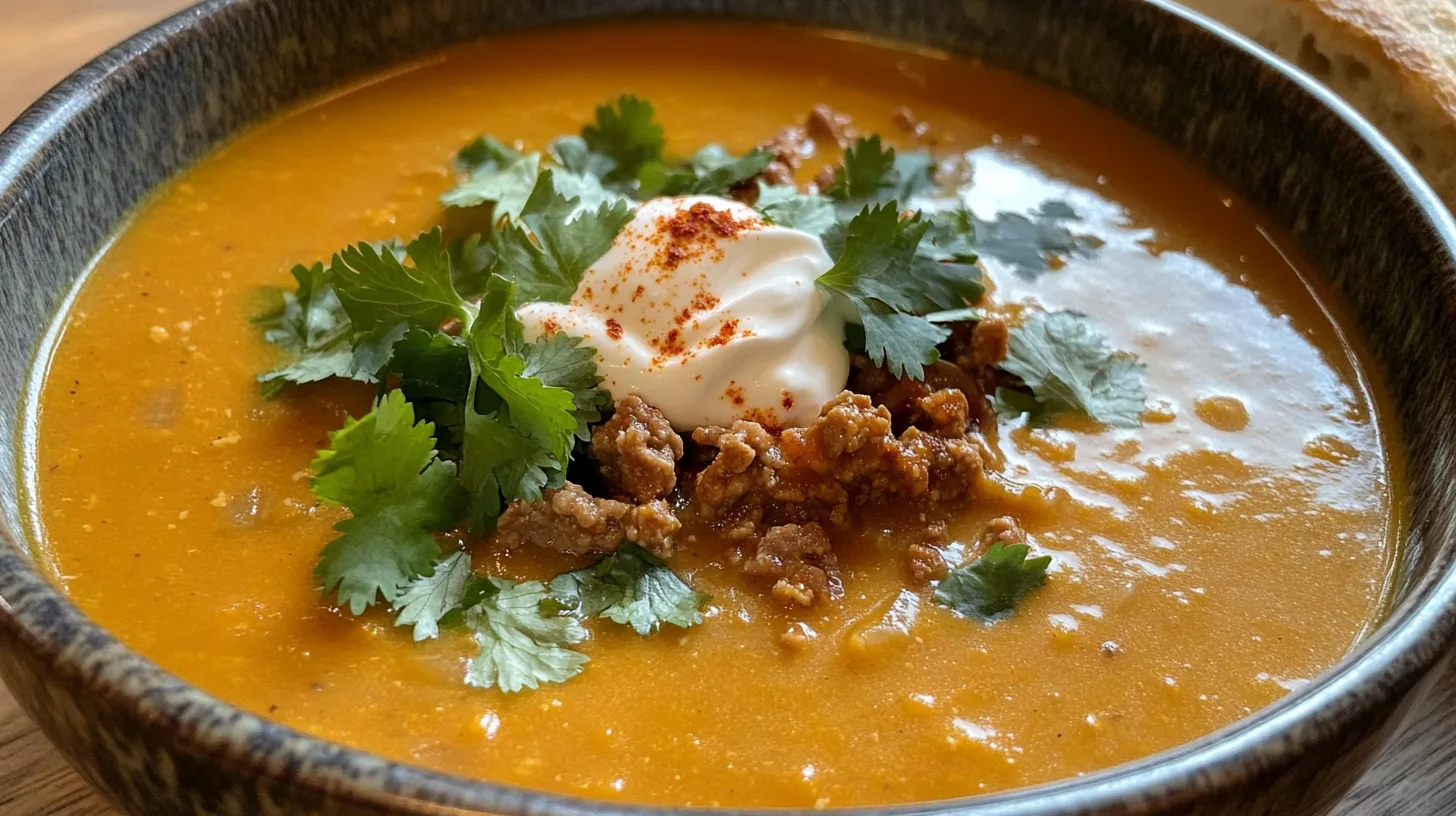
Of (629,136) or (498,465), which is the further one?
(629,136)

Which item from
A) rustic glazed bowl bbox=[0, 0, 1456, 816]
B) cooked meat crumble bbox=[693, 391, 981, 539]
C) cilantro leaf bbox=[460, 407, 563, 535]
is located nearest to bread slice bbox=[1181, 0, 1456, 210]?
rustic glazed bowl bbox=[0, 0, 1456, 816]

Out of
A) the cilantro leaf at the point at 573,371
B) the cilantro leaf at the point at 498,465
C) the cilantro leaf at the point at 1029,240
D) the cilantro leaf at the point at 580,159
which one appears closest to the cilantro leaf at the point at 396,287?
the cilantro leaf at the point at 573,371

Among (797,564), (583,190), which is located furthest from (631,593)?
(583,190)

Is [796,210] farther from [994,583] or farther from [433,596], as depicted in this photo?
[433,596]

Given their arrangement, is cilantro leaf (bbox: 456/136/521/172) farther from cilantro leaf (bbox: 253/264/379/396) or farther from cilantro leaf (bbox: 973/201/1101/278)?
cilantro leaf (bbox: 973/201/1101/278)

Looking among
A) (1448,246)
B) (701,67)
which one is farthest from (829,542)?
(701,67)

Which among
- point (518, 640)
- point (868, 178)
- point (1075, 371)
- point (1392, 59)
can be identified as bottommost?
point (518, 640)
